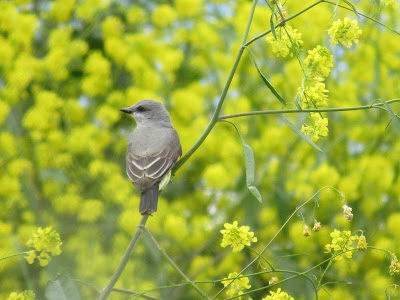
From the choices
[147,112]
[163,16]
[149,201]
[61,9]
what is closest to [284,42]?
[149,201]

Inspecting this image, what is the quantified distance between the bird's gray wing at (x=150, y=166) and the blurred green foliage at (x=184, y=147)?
555 millimetres

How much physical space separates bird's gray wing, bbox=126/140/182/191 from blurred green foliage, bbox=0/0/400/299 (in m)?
0.56

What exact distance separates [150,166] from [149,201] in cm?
21

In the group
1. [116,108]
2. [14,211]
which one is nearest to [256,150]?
[116,108]

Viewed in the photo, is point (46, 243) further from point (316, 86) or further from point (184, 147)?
point (184, 147)

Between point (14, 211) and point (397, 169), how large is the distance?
164cm

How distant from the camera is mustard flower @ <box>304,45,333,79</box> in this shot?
4.61 ft

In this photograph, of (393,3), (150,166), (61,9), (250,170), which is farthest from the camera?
(61,9)

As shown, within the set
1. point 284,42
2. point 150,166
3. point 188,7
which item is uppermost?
point 188,7

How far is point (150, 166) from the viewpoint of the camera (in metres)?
1.99

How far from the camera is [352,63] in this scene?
304 cm

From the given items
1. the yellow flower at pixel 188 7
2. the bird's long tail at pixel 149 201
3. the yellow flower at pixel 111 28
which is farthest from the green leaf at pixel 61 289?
the yellow flower at pixel 188 7

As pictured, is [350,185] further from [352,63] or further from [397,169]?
[352,63]

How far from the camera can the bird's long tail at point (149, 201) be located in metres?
1.71
